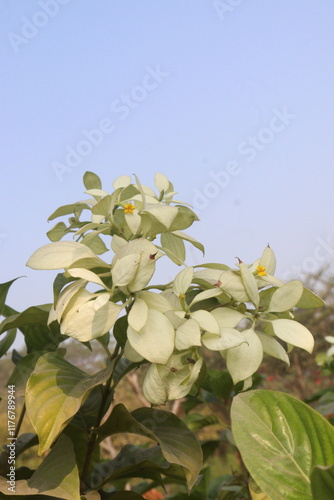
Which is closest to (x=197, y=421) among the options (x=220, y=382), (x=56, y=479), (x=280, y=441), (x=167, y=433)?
(x=220, y=382)

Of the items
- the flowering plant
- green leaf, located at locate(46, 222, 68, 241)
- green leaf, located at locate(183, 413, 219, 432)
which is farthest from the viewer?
green leaf, located at locate(183, 413, 219, 432)

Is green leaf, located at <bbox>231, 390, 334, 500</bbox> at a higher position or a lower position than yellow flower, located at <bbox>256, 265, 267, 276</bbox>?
lower

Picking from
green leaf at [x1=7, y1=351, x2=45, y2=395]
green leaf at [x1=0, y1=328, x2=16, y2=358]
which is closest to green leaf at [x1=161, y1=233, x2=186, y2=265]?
green leaf at [x1=7, y1=351, x2=45, y2=395]

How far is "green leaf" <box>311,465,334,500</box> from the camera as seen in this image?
0.44 meters

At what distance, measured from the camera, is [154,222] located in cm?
73

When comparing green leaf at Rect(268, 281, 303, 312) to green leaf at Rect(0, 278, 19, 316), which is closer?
green leaf at Rect(268, 281, 303, 312)

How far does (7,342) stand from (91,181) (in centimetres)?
36

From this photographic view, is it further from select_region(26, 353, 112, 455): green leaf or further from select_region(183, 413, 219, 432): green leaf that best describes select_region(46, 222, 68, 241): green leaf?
select_region(183, 413, 219, 432): green leaf

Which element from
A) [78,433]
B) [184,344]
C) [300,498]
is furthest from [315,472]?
[78,433]

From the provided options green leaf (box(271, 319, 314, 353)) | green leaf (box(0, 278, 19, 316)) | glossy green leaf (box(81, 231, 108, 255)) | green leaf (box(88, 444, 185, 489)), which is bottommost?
green leaf (box(88, 444, 185, 489))

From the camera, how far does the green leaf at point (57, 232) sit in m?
0.85

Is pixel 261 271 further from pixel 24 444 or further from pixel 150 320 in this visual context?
pixel 24 444

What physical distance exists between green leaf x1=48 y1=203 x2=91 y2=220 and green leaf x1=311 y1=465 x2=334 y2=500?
0.53 m

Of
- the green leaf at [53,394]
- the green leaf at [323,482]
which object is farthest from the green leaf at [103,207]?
the green leaf at [323,482]
